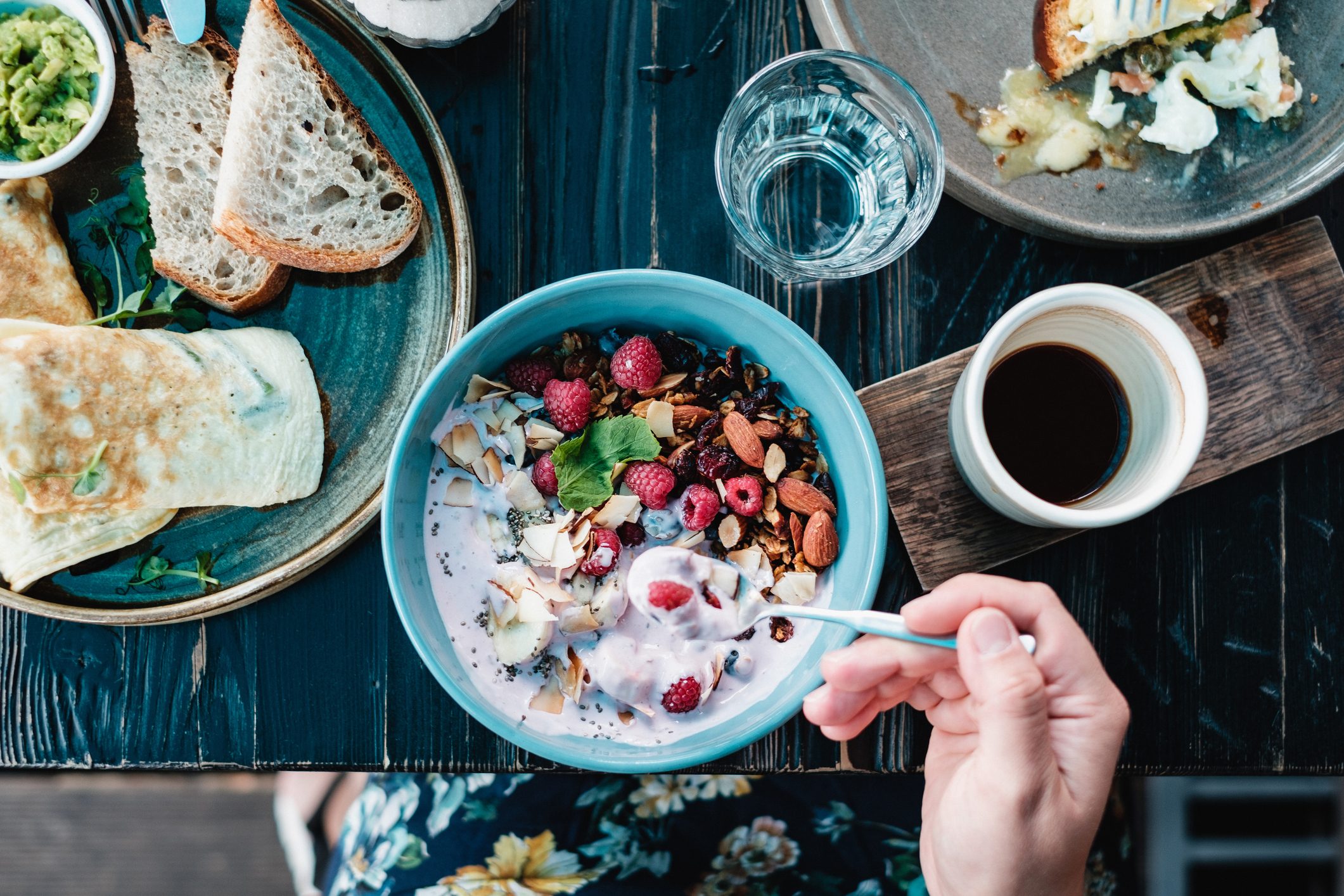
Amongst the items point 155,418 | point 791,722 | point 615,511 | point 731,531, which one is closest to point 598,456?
point 615,511

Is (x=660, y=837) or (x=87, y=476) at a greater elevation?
(x=87, y=476)

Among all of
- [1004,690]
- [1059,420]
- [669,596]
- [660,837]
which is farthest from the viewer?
[660,837]

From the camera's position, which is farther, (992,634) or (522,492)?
(522,492)

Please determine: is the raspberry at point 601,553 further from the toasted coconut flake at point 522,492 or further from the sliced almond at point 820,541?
the sliced almond at point 820,541

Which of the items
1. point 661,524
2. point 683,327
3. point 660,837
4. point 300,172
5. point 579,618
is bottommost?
point 660,837

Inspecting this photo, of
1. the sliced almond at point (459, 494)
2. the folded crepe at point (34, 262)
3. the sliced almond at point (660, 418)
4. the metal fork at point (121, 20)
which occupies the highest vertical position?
the metal fork at point (121, 20)

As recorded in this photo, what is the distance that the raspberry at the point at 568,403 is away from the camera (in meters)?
0.98

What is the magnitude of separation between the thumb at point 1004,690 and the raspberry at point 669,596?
266mm

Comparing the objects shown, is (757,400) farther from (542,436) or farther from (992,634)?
(992,634)

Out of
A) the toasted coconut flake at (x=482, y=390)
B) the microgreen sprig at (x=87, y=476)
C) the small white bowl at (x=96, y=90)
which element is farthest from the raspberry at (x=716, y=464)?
the small white bowl at (x=96, y=90)

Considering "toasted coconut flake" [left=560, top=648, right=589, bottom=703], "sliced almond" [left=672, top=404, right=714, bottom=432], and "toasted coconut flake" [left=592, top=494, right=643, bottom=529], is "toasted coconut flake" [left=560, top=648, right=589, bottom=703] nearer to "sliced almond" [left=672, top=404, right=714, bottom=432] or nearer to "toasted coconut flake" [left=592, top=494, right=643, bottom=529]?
"toasted coconut flake" [left=592, top=494, right=643, bottom=529]

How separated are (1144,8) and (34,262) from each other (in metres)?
1.25

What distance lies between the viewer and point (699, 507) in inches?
38.5

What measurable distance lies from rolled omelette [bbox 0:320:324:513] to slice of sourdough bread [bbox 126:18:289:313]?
0.19 ft
